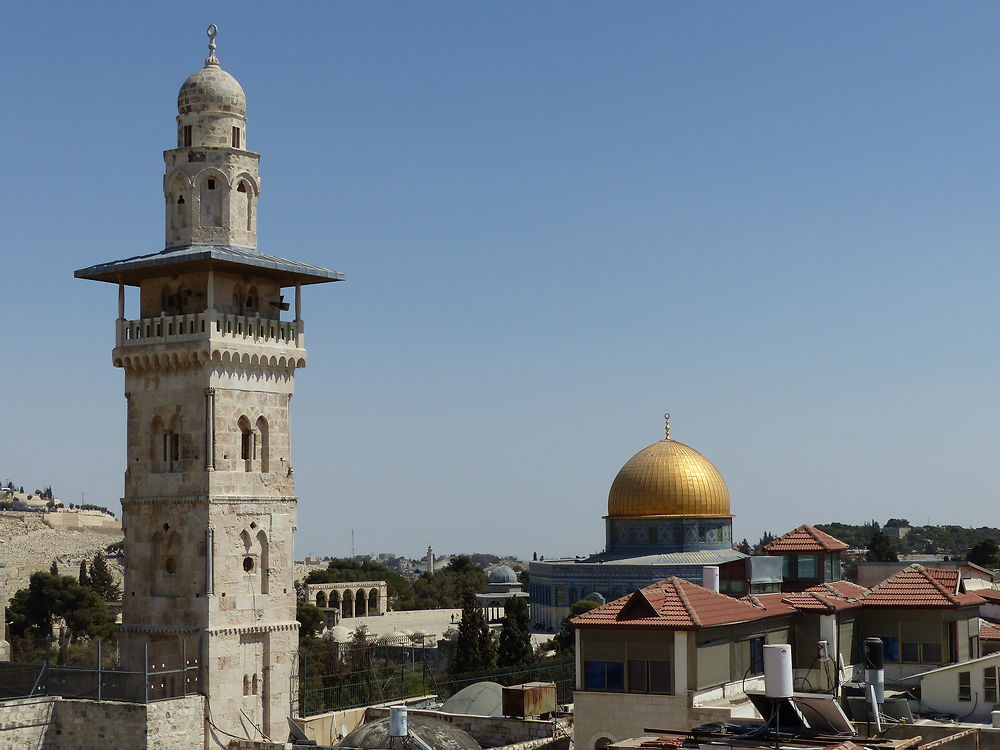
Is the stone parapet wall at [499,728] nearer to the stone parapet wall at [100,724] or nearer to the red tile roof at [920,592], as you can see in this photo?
the stone parapet wall at [100,724]

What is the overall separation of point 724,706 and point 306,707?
1213 centimetres

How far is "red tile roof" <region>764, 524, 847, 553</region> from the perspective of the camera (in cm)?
3072

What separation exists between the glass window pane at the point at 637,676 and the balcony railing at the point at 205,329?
11295 mm

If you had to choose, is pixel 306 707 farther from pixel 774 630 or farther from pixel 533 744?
pixel 774 630

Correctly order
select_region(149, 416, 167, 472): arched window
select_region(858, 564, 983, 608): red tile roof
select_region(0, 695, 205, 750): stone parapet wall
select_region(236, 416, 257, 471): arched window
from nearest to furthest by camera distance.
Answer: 1. select_region(0, 695, 205, 750): stone parapet wall
2. select_region(858, 564, 983, 608): red tile roof
3. select_region(149, 416, 167, 472): arched window
4. select_region(236, 416, 257, 471): arched window

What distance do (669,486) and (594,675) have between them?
40438 mm

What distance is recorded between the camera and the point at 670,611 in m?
22.8

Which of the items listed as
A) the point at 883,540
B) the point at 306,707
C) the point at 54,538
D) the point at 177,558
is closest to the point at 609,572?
the point at 306,707

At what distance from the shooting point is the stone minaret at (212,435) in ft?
91.8

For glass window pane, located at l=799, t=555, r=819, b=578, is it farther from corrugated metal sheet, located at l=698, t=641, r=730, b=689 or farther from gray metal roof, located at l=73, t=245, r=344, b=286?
gray metal roof, located at l=73, t=245, r=344, b=286

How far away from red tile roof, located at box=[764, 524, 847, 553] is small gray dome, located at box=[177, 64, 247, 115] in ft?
50.6

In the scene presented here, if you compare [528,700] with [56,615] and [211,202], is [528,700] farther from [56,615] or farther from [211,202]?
[56,615]

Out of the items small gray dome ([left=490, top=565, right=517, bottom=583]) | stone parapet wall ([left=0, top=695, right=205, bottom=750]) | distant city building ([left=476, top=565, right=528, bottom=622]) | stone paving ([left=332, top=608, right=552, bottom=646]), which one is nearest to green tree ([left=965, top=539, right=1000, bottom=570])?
distant city building ([left=476, top=565, right=528, bottom=622])

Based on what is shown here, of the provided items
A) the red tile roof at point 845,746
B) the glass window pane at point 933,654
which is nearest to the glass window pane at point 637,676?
the glass window pane at point 933,654
